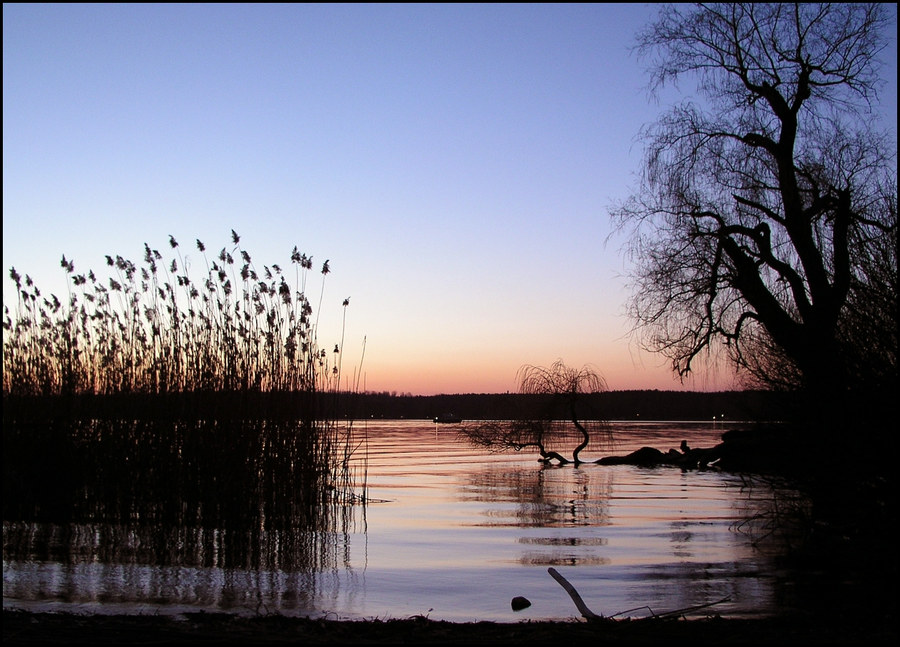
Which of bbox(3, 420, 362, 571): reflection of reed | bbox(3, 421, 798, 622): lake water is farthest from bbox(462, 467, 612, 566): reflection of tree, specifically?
bbox(3, 420, 362, 571): reflection of reed

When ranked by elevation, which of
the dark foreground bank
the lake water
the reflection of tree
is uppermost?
the dark foreground bank

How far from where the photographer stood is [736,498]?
595 inches

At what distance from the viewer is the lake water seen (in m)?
6.46

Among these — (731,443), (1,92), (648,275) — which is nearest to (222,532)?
(1,92)

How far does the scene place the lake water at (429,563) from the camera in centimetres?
646

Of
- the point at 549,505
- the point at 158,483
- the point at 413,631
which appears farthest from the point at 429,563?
the point at 549,505

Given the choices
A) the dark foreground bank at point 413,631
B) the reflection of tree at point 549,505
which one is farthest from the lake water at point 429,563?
the dark foreground bank at point 413,631

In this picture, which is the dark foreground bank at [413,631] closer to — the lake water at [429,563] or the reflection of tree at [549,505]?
the lake water at [429,563]

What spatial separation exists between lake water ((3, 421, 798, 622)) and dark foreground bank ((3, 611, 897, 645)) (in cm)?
63

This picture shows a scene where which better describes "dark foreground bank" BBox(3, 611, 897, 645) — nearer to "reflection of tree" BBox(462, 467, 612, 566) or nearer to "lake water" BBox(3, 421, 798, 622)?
"lake water" BBox(3, 421, 798, 622)

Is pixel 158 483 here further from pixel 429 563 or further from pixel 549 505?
pixel 549 505

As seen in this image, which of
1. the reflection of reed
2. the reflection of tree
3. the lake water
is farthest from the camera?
the reflection of reed

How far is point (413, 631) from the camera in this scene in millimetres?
5129

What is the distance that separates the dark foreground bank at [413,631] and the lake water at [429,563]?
0.63m
